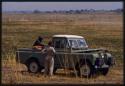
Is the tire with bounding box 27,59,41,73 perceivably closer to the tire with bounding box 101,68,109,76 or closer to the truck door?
the truck door

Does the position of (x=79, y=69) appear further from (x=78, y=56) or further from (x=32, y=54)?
(x=32, y=54)

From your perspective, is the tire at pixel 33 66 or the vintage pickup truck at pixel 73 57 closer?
the vintage pickup truck at pixel 73 57

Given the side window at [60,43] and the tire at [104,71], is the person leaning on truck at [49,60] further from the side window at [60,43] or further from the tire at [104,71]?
the tire at [104,71]

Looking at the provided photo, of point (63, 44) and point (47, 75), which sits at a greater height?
point (63, 44)

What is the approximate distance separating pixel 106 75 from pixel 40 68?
9.34 feet

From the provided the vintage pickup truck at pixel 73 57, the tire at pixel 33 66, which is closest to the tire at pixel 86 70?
the vintage pickup truck at pixel 73 57

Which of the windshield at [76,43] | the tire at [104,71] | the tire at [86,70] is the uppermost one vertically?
the windshield at [76,43]

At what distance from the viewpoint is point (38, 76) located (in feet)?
58.0

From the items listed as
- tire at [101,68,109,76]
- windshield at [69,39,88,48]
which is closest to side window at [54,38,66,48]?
windshield at [69,39,88,48]

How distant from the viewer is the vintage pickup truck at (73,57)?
56.7 ft

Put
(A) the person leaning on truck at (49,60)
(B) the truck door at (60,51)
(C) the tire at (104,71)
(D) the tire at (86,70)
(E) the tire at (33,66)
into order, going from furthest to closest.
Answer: (E) the tire at (33,66) → (C) the tire at (104,71) → (B) the truck door at (60,51) → (A) the person leaning on truck at (49,60) → (D) the tire at (86,70)

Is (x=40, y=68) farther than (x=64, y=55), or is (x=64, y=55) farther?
(x=40, y=68)

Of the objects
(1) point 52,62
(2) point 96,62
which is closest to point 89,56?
(2) point 96,62

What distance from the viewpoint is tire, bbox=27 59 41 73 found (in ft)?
61.9
